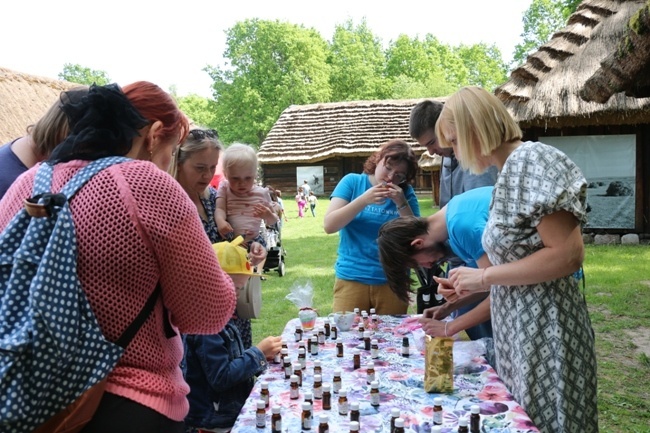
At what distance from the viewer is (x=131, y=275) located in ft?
4.55

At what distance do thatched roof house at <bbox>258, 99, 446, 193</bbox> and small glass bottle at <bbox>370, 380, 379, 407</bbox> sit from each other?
887 inches

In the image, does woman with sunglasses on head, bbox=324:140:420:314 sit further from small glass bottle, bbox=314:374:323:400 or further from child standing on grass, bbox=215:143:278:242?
small glass bottle, bbox=314:374:323:400

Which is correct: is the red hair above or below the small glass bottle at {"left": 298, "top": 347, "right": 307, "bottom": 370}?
above

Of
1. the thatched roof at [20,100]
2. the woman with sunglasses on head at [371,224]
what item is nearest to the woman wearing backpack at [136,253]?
the woman with sunglasses on head at [371,224]

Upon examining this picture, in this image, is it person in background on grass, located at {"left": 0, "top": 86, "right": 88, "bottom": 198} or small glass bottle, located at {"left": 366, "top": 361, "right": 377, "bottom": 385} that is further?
small glass bottle, located at {"left": 366, "top": 361, "right": 377, "bottom": 385}

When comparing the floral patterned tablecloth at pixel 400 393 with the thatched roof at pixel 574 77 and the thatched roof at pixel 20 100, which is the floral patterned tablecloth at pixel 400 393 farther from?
the thatched roof at pixel 574 77

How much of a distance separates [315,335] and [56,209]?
5.56 feet

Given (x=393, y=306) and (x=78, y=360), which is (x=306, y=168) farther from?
(x=78, y=360)

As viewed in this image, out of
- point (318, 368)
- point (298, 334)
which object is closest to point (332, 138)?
point (298, 334)

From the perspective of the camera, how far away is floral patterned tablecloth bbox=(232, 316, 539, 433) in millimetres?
1829

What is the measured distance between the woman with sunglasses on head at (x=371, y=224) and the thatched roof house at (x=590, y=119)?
323 inches

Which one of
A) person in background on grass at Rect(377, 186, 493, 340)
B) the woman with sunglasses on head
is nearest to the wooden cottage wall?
the woman with sunglasses on head

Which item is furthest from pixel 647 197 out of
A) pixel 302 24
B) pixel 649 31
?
pixel 302 24

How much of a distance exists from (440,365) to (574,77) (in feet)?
34.2
